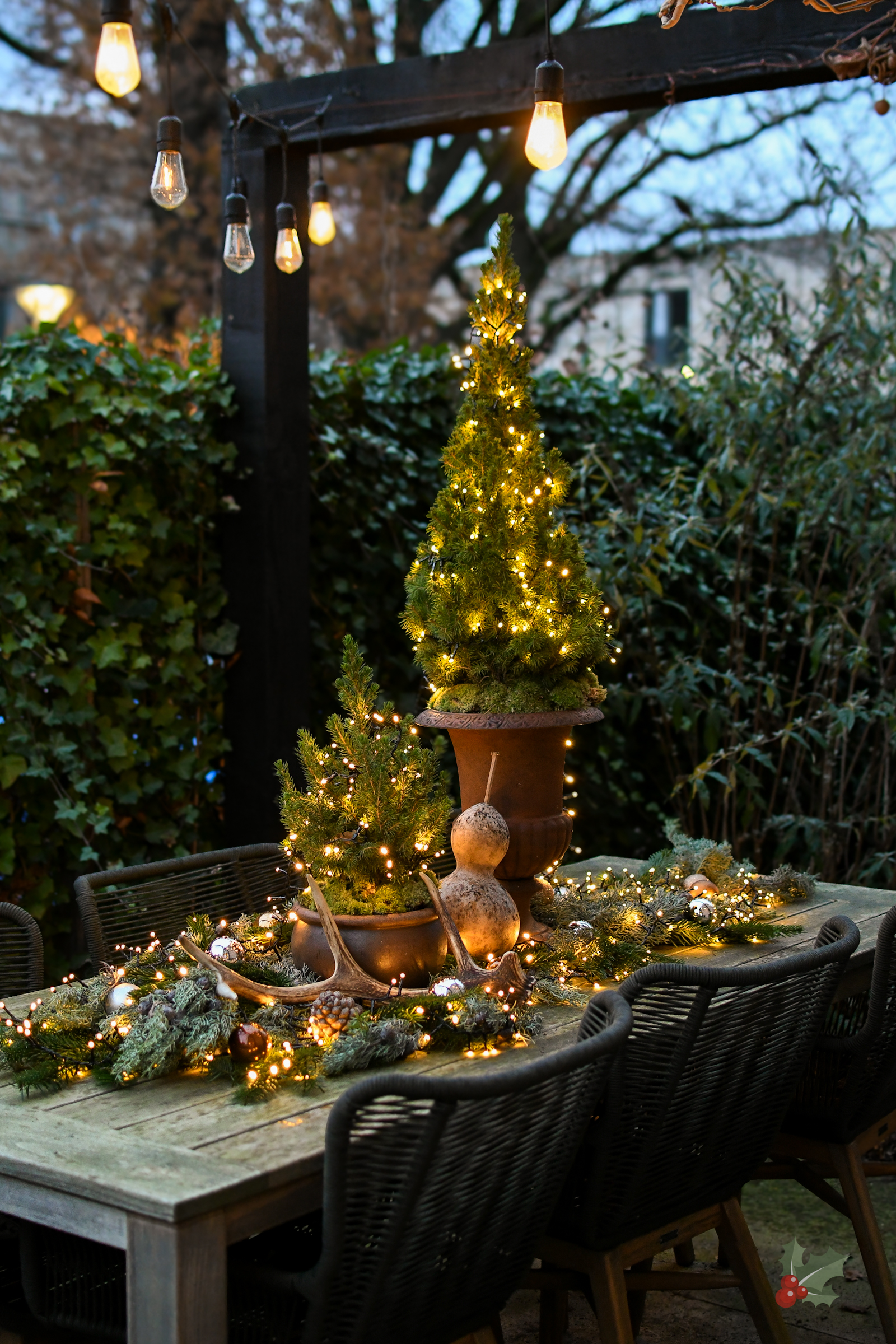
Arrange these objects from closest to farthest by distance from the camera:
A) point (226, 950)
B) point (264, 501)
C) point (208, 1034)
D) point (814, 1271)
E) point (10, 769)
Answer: point (208, 1034), point (226, 950), point (814, 1271), point (10, 769), point (264, 501)

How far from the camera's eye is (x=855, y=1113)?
103 inches

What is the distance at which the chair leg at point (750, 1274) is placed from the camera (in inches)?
93.1

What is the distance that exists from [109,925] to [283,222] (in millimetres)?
1554

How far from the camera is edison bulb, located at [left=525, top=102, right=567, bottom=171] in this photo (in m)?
2.51

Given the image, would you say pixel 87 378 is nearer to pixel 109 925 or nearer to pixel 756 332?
pixel 109 925

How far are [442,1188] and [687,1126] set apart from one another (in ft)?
1.90

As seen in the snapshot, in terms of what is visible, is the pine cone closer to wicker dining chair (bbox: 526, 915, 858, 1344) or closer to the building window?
wicker dining chair (bbox: 526, 915, 858, 1344)

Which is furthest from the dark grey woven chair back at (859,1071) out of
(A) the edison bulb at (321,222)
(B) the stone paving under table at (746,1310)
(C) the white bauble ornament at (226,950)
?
(A) the edison bulb at (321,222)

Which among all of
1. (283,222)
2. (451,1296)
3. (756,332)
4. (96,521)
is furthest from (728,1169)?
(756,332)

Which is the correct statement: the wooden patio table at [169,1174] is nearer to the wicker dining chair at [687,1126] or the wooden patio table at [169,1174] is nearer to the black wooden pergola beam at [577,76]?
the wicker dining chair at [687,1126]

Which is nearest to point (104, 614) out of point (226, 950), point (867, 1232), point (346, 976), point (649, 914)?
point (226, 950)

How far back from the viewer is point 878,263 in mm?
4523

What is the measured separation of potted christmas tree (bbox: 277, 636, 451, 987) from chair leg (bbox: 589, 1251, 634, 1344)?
50 cm

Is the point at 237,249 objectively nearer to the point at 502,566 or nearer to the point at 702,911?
the point at 502,566
